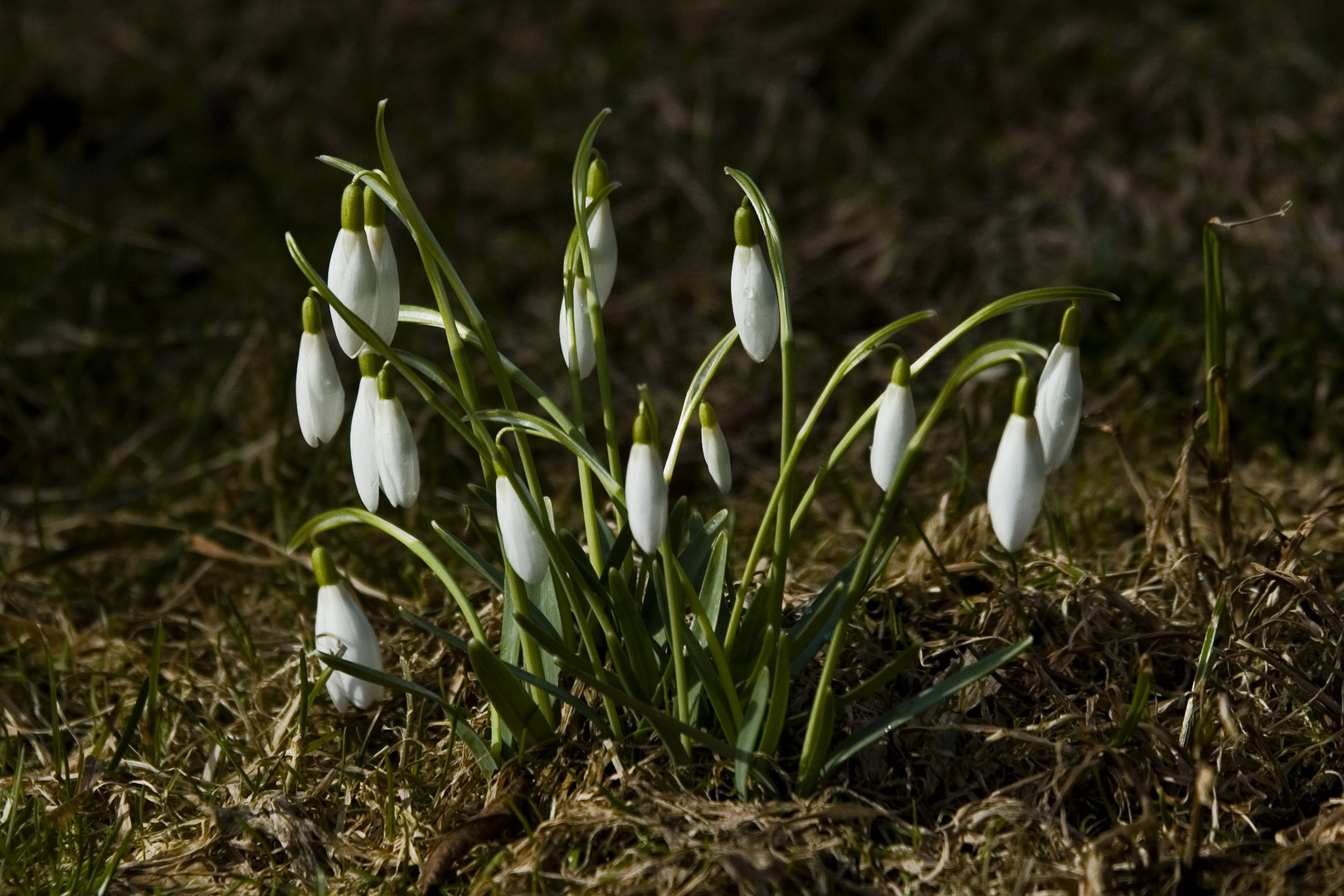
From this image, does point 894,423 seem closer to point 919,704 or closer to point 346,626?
point 919,704

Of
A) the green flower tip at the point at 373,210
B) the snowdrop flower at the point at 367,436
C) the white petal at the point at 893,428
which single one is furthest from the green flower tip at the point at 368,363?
the white petal at the point at 893,428

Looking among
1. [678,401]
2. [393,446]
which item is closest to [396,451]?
[393,446]

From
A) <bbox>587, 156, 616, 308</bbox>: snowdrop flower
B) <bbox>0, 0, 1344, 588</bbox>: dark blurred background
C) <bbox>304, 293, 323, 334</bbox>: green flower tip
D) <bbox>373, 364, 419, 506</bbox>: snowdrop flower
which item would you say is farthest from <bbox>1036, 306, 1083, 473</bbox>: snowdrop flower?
<bbox>0, 0, 1344, 588</bbox>: dark blurred background

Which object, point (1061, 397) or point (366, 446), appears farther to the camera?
→ point (366, 446)

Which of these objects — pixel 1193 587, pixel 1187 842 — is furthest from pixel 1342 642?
pixel 1187 842

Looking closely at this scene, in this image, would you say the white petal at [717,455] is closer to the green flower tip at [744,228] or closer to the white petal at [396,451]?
the green flower tip at [744,228]

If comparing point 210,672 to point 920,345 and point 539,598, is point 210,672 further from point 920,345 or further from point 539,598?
point 920,345
